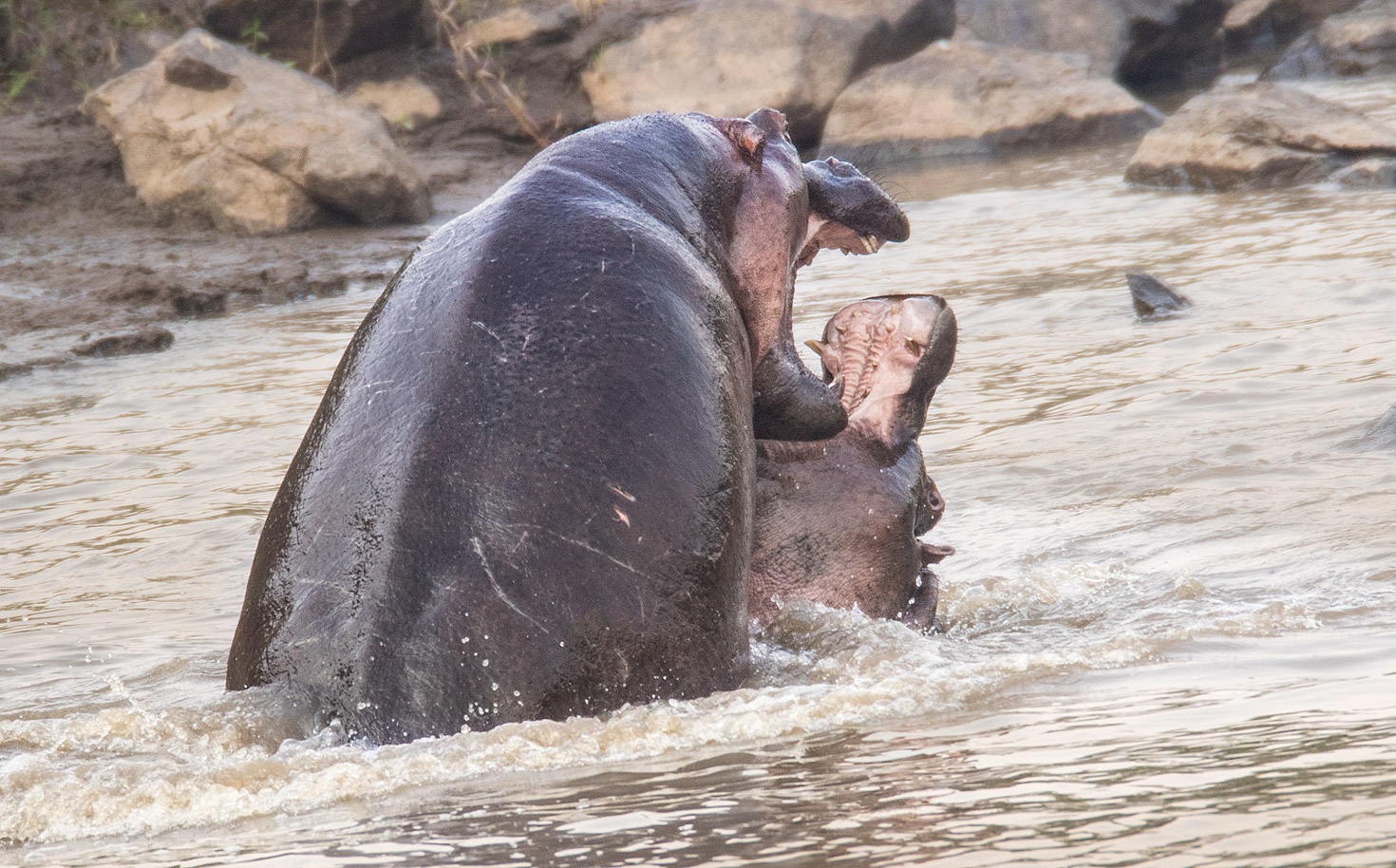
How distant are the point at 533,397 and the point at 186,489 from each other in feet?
11.5

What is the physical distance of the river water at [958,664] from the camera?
2.19 metres

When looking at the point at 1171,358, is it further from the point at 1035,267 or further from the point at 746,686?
the point at 746,686

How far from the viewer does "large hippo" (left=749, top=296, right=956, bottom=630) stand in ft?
12.4

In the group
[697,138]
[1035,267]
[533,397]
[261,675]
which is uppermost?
[697,138]

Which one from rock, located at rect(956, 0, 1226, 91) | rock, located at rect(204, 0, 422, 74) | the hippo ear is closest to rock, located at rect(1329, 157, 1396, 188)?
rock, located at rect(956, 0, 1226, 91)

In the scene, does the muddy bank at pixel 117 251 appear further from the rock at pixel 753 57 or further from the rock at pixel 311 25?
the rock at pixel 753 57

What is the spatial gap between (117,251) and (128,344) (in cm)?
331

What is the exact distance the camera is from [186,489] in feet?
19.7

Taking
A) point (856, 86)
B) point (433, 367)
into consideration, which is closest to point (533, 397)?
point (433, 367)

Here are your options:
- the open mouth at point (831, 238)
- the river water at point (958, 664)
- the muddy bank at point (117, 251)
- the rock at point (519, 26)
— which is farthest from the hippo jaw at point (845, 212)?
the rock at point (519, 26)

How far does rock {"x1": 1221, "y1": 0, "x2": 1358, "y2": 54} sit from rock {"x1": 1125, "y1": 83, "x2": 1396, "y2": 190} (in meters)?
8.86

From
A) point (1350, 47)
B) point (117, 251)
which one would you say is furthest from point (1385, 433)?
point (1350, 47)

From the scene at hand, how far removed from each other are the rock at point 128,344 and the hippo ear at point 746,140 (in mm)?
5946

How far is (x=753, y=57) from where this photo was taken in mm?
16297
